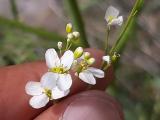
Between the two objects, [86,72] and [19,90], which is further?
[19,90]

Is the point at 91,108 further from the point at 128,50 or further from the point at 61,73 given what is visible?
the point at 128,50

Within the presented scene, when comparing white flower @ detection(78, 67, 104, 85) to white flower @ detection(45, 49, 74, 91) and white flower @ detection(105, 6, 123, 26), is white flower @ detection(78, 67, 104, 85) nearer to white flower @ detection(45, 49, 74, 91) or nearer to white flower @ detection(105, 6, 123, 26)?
white flower @ detection(45, 49, 74, 91)

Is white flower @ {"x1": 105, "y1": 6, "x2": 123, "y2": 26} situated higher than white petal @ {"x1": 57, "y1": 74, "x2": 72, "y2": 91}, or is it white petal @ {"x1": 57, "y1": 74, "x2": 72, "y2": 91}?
white flower @ {"x1": 105, "y1": 6, "x2": 123, "y2": 26}

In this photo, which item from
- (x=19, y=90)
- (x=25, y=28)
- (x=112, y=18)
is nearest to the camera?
(x=112, y=18)

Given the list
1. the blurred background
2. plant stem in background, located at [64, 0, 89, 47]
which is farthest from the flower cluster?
the blurred background

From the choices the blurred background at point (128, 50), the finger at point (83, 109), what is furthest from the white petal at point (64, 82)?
the blurred background at point (128, 50)

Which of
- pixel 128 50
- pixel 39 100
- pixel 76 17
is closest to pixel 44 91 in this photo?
pixel 39 100
